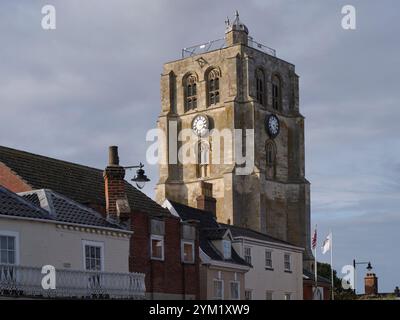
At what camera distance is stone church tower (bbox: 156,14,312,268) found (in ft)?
379

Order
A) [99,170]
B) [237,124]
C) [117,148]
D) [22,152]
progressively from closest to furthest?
[117,148] → [22,152] → [99,170] → [237,124]

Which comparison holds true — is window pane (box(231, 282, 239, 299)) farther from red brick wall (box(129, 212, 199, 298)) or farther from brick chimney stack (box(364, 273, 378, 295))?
brick chimney stack (box(364, 273, 378, 295))

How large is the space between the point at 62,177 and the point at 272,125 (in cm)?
7717

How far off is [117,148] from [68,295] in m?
9.06

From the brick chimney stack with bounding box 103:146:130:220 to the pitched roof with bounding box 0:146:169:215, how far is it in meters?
0.69

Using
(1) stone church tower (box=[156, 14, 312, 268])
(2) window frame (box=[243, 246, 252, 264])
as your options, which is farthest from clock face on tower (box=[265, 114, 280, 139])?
(2) window frame (box=[243, 246, 252, 264])

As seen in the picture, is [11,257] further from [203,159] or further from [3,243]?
[203,159]

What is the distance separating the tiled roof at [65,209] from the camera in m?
39.1

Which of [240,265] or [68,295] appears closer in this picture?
[68,295]

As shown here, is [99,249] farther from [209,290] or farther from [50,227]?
[209,290]

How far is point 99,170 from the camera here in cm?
5200

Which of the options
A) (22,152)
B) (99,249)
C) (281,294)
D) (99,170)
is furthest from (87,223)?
(281,294)

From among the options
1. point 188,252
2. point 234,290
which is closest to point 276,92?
point 234,290

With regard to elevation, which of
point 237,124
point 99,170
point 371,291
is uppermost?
point 237,124
